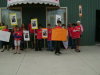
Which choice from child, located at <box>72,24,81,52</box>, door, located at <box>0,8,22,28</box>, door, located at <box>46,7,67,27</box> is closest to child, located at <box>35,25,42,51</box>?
door, located at <box>46,7,67,27</box>

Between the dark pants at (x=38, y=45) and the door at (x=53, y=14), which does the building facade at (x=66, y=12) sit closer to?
the door at (x=53, y=14)

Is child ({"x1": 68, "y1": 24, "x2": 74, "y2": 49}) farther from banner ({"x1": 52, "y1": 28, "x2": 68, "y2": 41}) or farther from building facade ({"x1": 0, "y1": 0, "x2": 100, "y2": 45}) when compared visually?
banner ({"x1": 52, "y1": 28, "x2": 68, "y2": 41})

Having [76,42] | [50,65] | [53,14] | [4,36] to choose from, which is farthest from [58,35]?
[4,36]

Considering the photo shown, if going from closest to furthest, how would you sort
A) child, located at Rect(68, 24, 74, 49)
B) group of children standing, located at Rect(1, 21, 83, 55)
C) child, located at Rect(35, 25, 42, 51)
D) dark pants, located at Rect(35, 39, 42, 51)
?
group of children standing, located at Rect(1, 21, 83, 55), child, located at Rect(35, 25, 42, 51), dark pants, located at Rect(35, 39, 42, 51), child, located at Rect(68, 24, 74, 49)

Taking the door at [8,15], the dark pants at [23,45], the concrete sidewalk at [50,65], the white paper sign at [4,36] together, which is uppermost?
the door at [8,15]

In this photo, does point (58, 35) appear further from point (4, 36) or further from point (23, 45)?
point (4, 36)

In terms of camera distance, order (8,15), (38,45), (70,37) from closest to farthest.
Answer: (38,45) < (70,37) < (8,15)

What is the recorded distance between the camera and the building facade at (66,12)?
12.5m

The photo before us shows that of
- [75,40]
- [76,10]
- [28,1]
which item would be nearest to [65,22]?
[76,10]

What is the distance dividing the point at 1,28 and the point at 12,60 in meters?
3.27

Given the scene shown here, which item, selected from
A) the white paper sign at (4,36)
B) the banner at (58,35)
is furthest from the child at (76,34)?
the white paper sign at (4,36)

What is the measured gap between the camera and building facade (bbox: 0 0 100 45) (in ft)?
41.1

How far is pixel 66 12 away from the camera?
12852 millimetres

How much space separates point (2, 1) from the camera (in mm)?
12531
